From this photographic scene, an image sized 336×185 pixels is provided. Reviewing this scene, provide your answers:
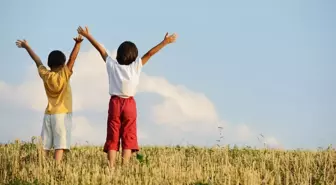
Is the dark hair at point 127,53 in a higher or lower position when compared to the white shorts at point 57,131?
higher

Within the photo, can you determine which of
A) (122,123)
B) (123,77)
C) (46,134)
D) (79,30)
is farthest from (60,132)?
(79,30)

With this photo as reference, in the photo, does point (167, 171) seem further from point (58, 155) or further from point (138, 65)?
point (58, 155)

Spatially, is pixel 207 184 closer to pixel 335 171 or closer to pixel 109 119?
pixel 109 119

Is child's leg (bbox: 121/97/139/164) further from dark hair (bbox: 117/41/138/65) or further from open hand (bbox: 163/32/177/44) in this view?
open hand (bbox: 163/32/177/44)

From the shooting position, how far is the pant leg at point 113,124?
35.3ft

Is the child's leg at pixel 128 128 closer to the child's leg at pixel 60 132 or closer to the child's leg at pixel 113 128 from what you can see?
the child's leg at pixel 113 128

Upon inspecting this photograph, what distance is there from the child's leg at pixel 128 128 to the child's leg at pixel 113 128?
0.11 m

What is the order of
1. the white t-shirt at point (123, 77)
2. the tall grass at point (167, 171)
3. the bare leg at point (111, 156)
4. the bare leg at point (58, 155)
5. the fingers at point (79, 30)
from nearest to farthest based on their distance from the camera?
the tall grass at point (167, 171)
the white t-shirt at point (123, 77)
the bare leg at point (111, 156)
the fingers at point (79, 30)
the bare leg at point (58, 155)

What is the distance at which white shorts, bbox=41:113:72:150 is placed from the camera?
1149cm

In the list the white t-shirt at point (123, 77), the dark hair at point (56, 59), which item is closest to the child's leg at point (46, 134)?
the dark hair at point (56, 59)

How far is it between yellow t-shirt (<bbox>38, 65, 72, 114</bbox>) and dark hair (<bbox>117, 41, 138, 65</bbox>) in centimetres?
119

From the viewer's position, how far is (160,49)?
435 inches

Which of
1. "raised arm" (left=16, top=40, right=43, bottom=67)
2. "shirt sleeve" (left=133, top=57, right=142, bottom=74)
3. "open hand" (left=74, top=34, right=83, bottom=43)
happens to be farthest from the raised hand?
"shirt sleeve" (left=133, top=57, right=142, bottom=74)

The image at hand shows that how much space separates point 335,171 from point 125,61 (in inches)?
180
